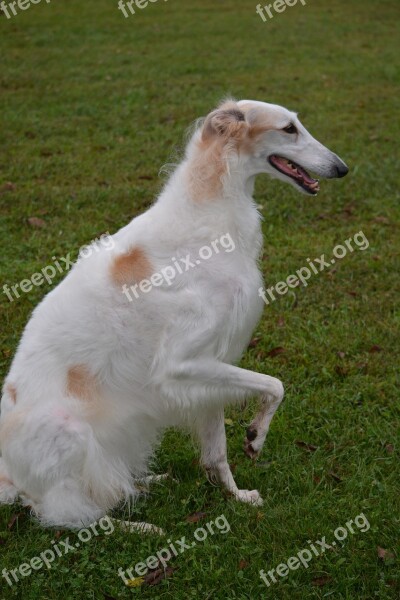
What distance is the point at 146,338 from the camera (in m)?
3.83

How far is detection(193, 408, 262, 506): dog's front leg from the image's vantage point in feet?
13.9

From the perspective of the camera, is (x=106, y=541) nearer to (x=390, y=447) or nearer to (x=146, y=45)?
(x=390, y=447)

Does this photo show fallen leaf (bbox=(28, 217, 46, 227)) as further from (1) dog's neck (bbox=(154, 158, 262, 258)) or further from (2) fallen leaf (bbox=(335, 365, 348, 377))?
(1) dog's neck (bbox=(154, 158, 262, 258))

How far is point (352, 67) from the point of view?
14.6m

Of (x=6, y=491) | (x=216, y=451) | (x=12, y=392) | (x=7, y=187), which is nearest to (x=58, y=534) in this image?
(x=6, y=491)

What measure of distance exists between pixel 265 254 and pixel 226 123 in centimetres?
322

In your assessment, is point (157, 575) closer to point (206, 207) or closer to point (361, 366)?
point (206, 207)

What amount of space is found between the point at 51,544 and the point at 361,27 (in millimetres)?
17133

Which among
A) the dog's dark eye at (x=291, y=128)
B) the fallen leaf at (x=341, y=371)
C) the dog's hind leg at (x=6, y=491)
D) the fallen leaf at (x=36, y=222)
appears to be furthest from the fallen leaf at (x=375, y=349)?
the fallen leaf at (x=36, y=222)

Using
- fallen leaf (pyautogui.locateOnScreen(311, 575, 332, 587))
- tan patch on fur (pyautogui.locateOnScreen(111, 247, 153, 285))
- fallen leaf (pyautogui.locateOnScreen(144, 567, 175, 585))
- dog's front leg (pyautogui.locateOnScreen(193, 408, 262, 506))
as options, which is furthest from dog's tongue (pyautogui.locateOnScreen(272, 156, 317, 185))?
fallen leaf (pyautogui.locateOnScreen(144, 567, 175, 585))

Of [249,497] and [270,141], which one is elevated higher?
[270,141]

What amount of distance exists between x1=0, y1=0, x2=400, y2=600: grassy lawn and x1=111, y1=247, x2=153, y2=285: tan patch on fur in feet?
2.37

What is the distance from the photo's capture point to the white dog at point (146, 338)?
149 inches

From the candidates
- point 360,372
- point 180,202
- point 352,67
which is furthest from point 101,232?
point 352,67
